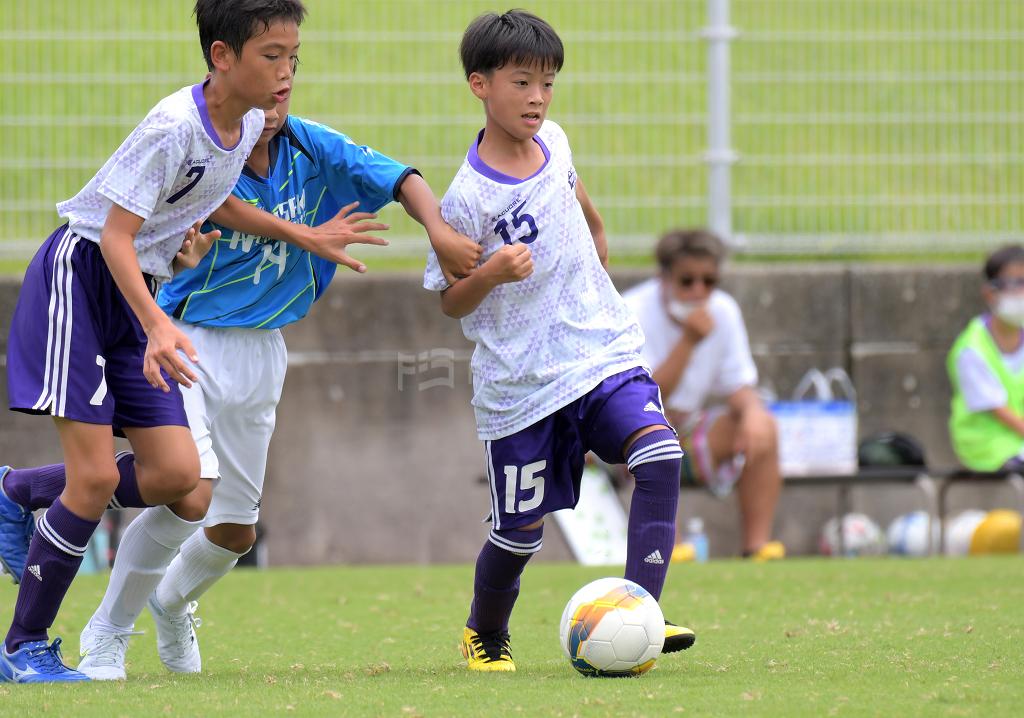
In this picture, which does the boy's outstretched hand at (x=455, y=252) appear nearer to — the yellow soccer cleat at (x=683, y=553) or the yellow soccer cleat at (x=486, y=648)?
the yellow soccer cleat at (x=486, y=648)

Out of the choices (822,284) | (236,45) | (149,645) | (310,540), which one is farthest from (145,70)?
(236,45)

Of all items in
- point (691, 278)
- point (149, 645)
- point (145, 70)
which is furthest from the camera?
point (145, 70)

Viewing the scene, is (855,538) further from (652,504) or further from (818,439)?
(652,504)

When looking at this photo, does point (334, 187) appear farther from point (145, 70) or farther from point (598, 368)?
point (145, 70)

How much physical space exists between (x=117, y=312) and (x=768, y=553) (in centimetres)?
548

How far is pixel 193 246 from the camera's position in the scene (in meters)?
4.54

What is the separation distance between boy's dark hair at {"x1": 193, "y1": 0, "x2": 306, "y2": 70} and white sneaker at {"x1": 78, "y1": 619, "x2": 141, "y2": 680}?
170 centimetres

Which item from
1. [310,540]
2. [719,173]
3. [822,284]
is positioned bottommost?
[310,540]

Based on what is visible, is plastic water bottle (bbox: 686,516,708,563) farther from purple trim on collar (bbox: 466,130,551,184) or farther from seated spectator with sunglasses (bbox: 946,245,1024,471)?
purple trim on collar (bbox: 466,130,551,184)

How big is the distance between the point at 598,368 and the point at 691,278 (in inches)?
183

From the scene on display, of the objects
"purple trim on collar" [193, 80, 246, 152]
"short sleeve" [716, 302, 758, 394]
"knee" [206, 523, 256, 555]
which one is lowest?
"knee" [206, 523, 256, 555]

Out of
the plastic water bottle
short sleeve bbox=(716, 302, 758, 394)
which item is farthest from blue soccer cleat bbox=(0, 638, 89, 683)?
the plastic water bottle

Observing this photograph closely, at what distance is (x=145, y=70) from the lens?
10047 millimetres

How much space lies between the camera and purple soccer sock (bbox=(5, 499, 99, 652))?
4367 millimetres
